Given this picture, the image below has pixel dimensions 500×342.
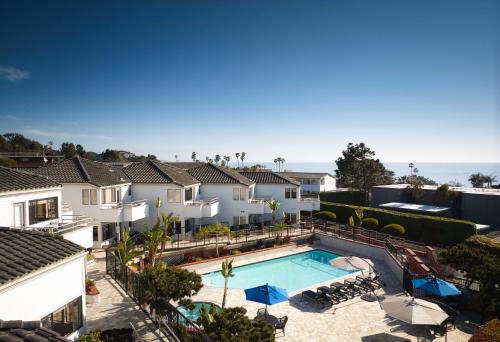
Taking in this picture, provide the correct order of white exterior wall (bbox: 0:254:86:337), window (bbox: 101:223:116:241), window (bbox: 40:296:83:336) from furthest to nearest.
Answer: window (bbox: 101:223:116:241) < window (bbox: 40:296:83:336) < white exterior wall (bbox: 0:254:86:337)

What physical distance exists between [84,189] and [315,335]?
23244 mm

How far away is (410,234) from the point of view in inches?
1432

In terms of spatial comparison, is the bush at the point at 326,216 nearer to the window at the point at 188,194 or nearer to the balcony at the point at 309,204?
the balcony at the point at 309,204

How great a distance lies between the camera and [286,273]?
28.6 metres

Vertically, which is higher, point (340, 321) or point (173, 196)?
point (173, 196)

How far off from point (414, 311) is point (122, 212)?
25.0 m

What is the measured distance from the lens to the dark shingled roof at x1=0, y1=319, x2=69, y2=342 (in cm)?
554

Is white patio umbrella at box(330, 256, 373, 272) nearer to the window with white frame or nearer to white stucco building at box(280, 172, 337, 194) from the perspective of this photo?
the window with white frame

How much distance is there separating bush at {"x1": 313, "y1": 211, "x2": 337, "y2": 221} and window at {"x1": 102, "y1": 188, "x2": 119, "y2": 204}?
26.7 m

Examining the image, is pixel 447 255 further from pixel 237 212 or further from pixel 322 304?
pixel 237 212

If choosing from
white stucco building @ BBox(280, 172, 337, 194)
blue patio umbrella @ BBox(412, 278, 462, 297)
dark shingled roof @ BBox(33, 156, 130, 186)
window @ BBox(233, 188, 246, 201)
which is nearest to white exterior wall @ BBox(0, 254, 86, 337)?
dark shingled roof @ BBox(33, 156, 130, 186)

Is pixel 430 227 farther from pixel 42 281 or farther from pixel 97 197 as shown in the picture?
pixel 42 281

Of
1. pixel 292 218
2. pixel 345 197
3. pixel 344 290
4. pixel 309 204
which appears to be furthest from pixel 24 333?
pixel 345 197

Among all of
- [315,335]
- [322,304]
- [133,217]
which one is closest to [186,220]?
[133,217]
